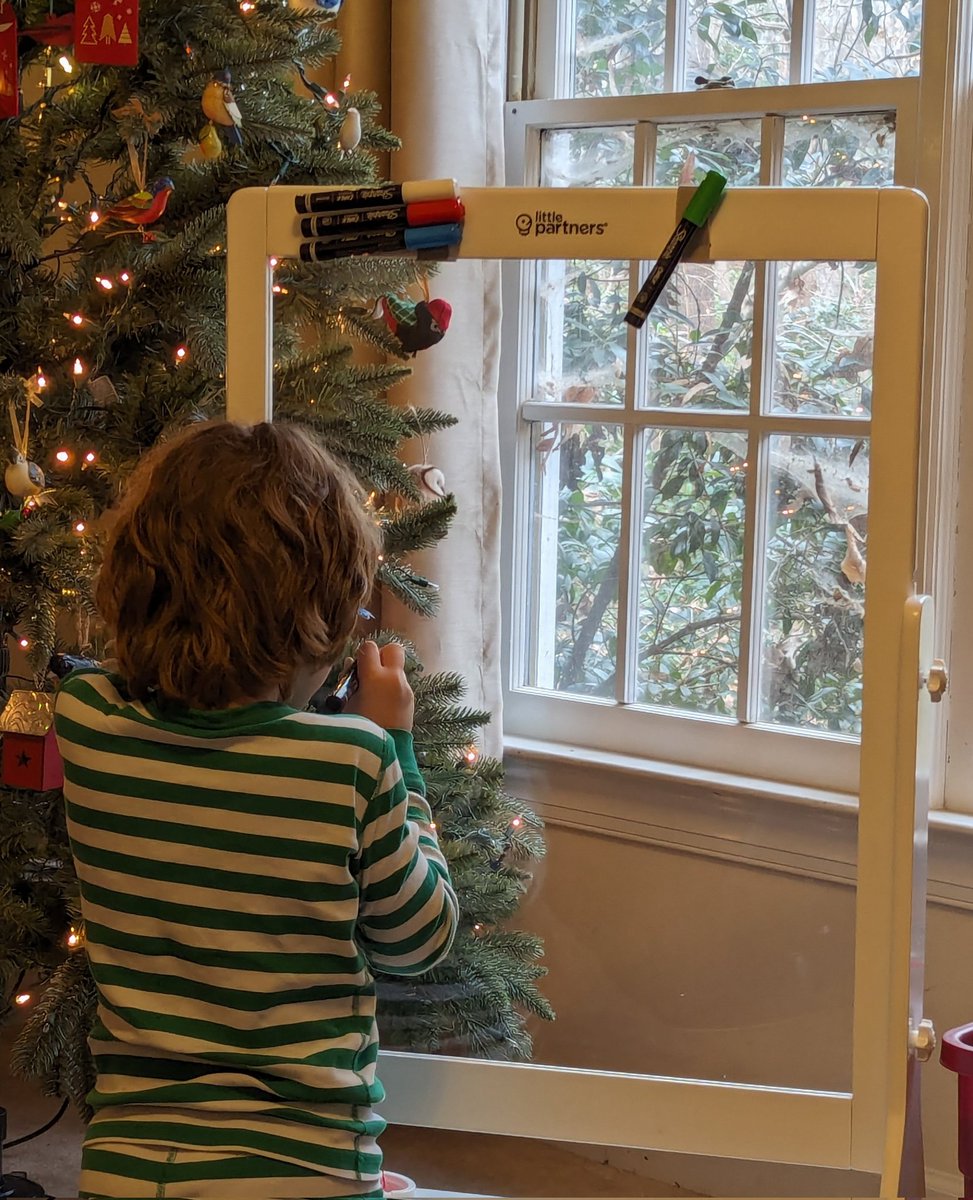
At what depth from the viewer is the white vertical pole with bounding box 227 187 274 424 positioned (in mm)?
1064

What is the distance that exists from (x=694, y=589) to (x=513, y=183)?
2.82 feet

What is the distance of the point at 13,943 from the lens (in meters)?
1.45

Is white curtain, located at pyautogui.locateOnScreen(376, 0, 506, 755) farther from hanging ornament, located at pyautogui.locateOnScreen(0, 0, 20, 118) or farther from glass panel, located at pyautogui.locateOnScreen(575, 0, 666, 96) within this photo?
hanging ornament, located at pyautogui.locateOnScreen(0, 0, 20, 118)

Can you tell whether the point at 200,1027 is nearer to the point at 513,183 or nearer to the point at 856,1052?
the point at 856,1052

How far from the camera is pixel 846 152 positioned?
1601mm

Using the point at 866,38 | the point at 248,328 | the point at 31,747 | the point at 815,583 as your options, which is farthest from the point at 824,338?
the point at 31,747

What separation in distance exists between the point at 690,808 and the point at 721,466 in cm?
31

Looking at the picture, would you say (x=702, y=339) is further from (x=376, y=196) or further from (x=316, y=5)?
(x=316, y=5)

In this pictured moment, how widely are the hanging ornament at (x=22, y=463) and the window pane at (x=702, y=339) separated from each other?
607 mm

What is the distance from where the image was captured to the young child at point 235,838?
87 cm

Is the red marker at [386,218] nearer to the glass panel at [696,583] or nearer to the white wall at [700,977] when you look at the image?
the glass panel at [696,583]

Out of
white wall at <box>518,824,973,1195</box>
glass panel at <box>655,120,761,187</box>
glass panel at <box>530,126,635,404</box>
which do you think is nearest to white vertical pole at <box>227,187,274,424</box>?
glass panel at <box>530,126,635,404</box>

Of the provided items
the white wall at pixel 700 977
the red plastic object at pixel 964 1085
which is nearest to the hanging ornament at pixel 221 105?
the white wall at pixel 700 977

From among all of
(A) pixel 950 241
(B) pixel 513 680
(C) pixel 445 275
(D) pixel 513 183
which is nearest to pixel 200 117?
(C) pixel 445 275
